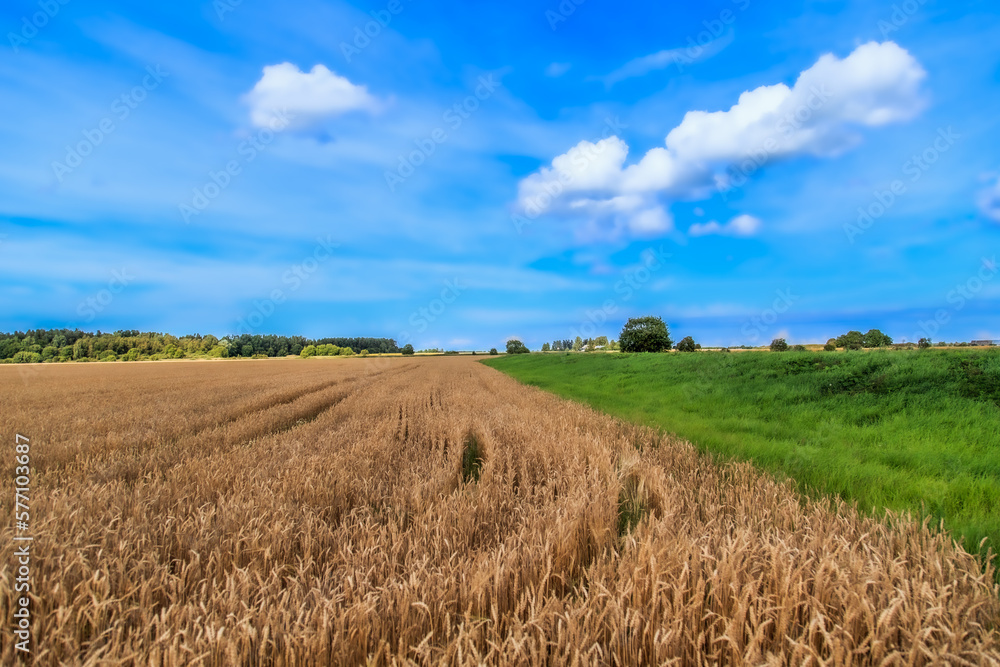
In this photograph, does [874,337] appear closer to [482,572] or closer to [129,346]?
[482,572]

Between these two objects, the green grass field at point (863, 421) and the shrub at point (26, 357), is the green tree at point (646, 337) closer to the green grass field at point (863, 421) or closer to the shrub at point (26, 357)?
the green grass field at point (863, 421)

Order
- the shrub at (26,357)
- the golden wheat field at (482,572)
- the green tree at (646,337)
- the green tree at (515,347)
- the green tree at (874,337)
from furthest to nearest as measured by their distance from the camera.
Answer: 1. the green tree at (515,347)
2. the shrub at (26,357)
3. the green tree at (646,337)
4. the green tree at (874,337)
5. the golden wheat field at (482,572)

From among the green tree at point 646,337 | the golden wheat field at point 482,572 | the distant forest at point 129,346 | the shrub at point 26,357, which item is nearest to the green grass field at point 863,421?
the golden wheat field at point 482,572

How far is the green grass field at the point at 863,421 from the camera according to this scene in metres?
4.55

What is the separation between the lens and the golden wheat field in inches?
70.7

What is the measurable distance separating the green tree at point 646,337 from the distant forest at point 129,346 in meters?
95.2

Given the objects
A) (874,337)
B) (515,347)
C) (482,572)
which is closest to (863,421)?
(482,572)

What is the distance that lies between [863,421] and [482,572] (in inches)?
390

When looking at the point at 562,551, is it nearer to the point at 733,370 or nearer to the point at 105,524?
the point at 105,524

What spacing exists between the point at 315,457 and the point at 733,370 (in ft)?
46.1

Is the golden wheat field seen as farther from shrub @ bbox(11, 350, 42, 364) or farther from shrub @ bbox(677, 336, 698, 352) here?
shrub @ bbox(11, 350, 42, 364)

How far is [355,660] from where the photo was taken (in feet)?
5.98

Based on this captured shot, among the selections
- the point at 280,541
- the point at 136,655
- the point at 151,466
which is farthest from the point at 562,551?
the point at 151,466

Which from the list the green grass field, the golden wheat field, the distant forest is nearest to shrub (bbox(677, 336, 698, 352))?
Answer: the green grass field
